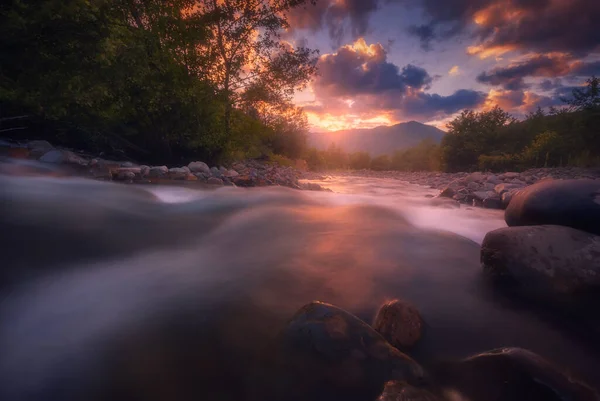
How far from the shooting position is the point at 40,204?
4273mm

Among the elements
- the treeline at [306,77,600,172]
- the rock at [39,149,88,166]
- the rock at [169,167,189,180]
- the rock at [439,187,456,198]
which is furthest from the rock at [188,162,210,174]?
the treeline at [306,77,600,172]

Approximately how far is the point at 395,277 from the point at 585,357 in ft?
4.79

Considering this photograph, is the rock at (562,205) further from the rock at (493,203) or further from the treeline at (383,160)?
the treeline at (383,160)

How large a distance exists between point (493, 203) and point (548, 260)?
617 cm

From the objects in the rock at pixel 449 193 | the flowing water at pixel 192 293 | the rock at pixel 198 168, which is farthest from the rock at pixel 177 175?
the rock at pixel 449 193

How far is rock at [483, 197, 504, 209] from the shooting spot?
25.6 feet

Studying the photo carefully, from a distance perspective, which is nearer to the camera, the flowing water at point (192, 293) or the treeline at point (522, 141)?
the flowing water at point (192, 293)

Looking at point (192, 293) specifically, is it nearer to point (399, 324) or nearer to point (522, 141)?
point (399, 324)

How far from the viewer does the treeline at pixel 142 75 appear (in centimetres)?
677

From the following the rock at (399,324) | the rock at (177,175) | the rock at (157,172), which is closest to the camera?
the rock at (399,324)

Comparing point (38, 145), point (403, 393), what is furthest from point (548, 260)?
point (38, 145)

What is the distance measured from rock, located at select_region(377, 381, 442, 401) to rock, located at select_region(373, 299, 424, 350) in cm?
42

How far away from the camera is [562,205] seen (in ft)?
10.3

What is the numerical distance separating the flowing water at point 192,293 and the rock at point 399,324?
0.26 ft
